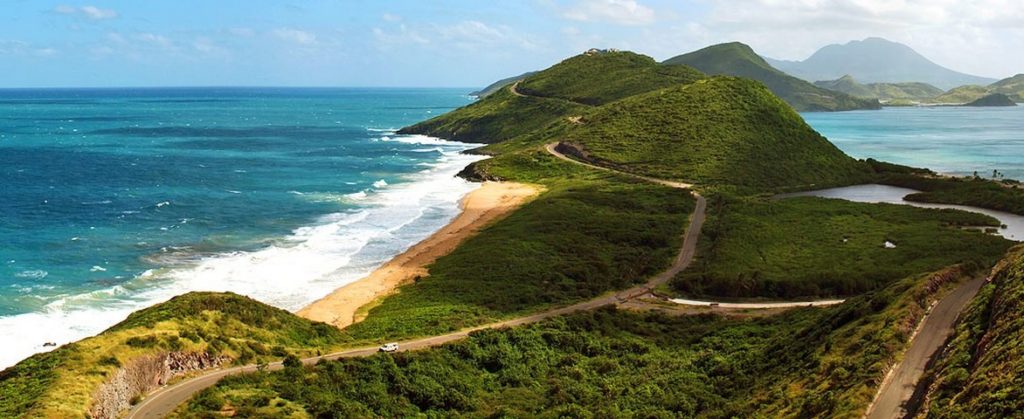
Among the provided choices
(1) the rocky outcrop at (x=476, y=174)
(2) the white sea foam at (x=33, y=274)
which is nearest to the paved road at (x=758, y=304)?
(2) the white sea foam at (x=33, y=274)

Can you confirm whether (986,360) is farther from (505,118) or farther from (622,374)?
(505,118)

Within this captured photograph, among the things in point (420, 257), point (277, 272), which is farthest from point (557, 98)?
point (277, 272)

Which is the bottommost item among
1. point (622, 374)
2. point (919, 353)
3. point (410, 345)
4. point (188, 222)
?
point (622, 374)

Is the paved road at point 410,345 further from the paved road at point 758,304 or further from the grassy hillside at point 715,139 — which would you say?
the grassy hillside at point 715,139

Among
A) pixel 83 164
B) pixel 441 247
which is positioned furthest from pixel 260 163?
pixel 441 247

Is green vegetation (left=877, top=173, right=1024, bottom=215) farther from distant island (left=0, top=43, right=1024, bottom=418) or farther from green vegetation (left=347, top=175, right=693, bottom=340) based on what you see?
green vegetation (left=347, top=175, right=693, bottom=340)

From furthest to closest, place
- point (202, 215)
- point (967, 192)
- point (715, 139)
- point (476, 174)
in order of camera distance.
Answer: point (476, 174) < point (715, 139) < point (967, 192) < point (202, 215)
